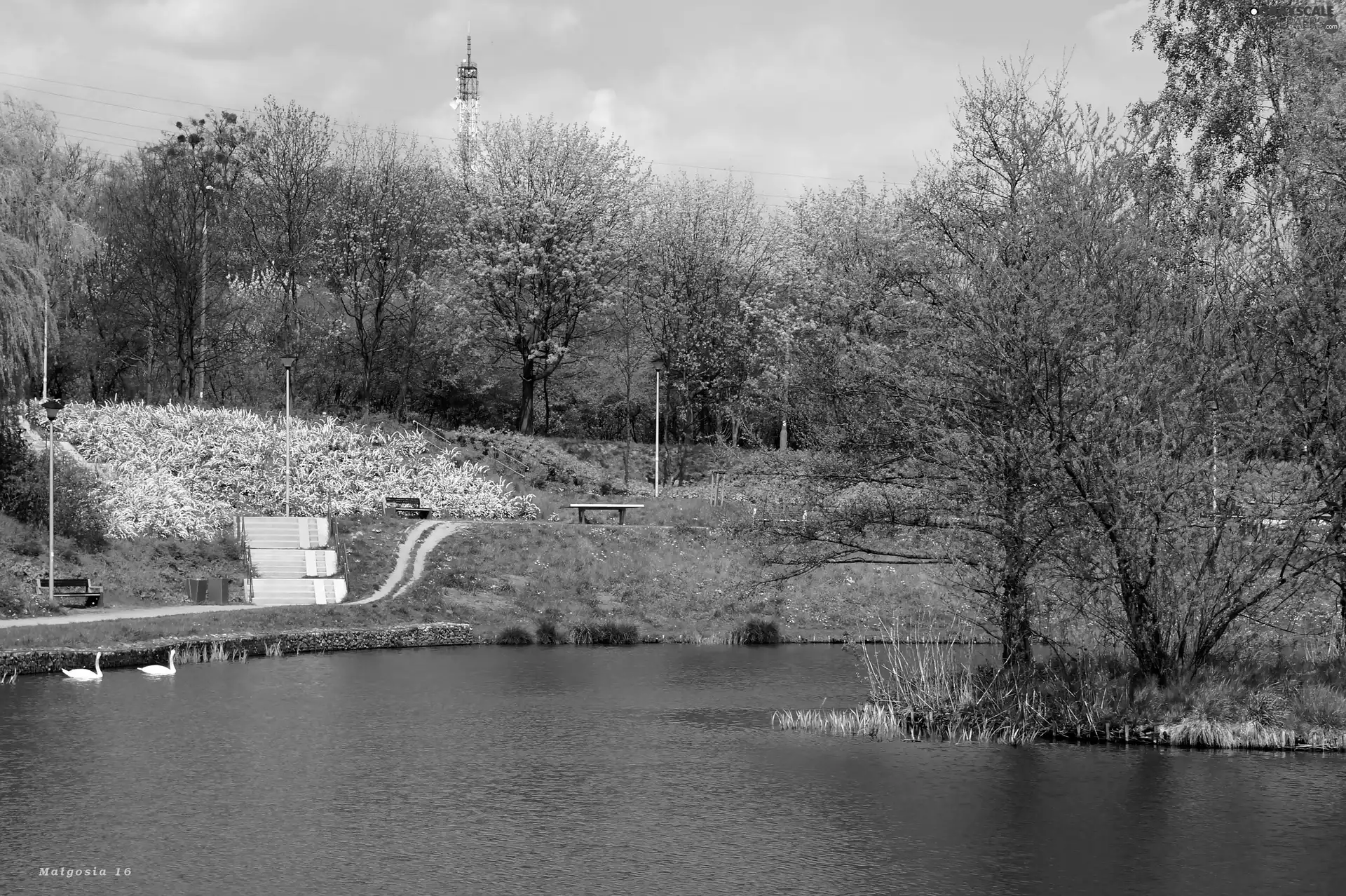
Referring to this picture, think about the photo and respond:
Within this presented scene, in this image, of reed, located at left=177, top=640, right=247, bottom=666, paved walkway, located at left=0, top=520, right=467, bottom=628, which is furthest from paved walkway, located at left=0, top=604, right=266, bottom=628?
reed, located at left=177, top=640, right=247, bottom=666

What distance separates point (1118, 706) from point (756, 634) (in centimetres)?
1672

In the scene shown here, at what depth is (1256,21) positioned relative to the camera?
133 feet

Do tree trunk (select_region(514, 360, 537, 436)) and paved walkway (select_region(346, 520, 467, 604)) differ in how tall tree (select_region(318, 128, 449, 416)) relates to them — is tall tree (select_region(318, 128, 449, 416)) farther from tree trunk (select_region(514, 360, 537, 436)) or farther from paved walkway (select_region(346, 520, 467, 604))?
paved walkway (select_region(346, 520, 467, 604))

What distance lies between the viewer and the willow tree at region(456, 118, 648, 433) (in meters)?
67.4

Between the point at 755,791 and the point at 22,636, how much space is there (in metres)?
18.3

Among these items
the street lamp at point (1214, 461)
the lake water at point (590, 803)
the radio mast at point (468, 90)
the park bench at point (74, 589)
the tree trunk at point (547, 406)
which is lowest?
the lake water at point (590, 803)

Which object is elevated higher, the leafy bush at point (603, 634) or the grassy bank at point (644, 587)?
the grassy bank at point (644, 587)

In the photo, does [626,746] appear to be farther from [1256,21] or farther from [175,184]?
[175,184]

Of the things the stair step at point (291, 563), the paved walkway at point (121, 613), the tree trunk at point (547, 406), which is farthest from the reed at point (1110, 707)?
the tree trunk at point (547, 406)

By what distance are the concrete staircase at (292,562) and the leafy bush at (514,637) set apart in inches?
226

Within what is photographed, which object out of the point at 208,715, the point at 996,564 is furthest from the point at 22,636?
the point at 996,564

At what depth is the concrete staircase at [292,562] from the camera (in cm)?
4038

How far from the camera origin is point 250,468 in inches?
2010

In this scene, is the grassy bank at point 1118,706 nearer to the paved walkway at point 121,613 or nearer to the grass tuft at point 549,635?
the grass tuft at point 549,635
